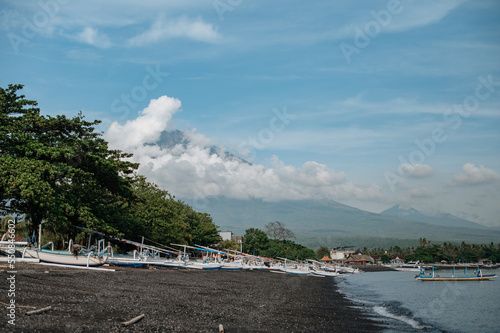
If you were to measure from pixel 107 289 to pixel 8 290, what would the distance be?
15.5ft

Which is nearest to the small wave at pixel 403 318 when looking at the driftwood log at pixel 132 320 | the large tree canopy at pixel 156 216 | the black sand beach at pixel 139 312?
the black sand beach at pixel 139 312

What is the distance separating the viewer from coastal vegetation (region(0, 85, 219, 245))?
2638 centimetres

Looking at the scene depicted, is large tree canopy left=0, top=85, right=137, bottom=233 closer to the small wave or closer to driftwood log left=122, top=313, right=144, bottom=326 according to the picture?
driftwood log left=122, top=313, right=144, bottom=326

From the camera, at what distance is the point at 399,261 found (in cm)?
16450

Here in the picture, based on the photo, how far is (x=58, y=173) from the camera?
92.5ft

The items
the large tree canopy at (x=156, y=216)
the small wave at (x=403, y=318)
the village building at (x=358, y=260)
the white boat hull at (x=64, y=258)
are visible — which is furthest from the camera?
the village building at (x=358, y=260)

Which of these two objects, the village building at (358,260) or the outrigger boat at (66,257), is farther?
the village building at (358,260)

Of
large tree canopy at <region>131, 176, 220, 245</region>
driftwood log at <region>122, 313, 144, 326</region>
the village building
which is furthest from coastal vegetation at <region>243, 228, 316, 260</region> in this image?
driftwood log at <region>122, 313, 144, 326</region>

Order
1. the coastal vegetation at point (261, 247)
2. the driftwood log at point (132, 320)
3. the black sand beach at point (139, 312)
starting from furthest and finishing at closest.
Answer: the coastal vegetation at point (261, 247), the driftwood log at point (132, 320), the black sand beach at point (139, 312)

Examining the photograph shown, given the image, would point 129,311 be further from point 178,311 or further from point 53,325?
point 53,325

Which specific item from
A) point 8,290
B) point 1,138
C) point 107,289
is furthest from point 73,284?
point 1,138

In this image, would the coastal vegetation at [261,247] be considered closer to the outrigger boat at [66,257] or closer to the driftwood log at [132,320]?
the outrigger boat at [66,257]

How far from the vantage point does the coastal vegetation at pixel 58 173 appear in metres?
26.4

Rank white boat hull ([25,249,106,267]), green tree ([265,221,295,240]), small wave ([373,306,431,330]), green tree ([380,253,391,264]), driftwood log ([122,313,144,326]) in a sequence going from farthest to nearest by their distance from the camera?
green tree ([380,253,391,264]), green tree ([265,221,295,240]), white boat hull ([25,249,106,267]), small wave ([373,306,431,330]), driftwood log ([122,313,144,326])
